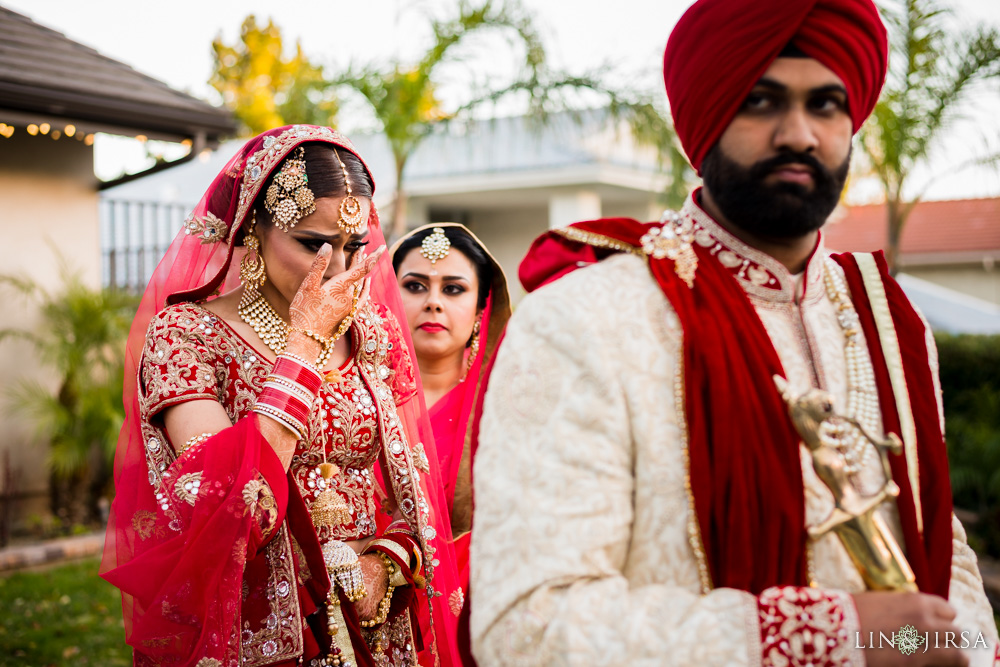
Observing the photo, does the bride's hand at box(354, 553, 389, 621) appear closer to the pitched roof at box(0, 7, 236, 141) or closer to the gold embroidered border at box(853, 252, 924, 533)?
the gold embroidered border at box(853, 252, 924, 533)

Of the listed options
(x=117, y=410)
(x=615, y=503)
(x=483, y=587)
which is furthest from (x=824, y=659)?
(x=117, y=410)

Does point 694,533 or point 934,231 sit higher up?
point 934,231

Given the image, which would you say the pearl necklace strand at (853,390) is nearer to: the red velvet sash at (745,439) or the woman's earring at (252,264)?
the red velvet sash at (745,439)

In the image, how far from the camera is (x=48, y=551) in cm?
635

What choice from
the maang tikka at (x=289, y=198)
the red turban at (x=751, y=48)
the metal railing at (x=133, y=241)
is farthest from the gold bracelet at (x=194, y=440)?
the metal railing at (x=133, y=241)

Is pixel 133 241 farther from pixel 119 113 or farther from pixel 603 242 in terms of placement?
pixel 603 242

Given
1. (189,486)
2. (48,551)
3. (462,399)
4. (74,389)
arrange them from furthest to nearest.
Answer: (74,389) < (48,551) < (462,399) < (189,486)

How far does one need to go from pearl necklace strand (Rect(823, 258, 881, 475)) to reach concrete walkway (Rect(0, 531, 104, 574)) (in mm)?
6013

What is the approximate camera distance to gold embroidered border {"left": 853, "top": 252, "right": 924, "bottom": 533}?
1537 mm

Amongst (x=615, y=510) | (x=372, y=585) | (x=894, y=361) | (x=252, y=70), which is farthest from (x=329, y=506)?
(x=252, y=70)

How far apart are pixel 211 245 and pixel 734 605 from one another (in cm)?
202

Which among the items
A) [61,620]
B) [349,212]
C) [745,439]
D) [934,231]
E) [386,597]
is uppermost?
Answer: [934,231]

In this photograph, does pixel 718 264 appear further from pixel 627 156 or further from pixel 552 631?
pixel 627 156

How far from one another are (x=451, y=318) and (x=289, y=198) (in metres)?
1.13
